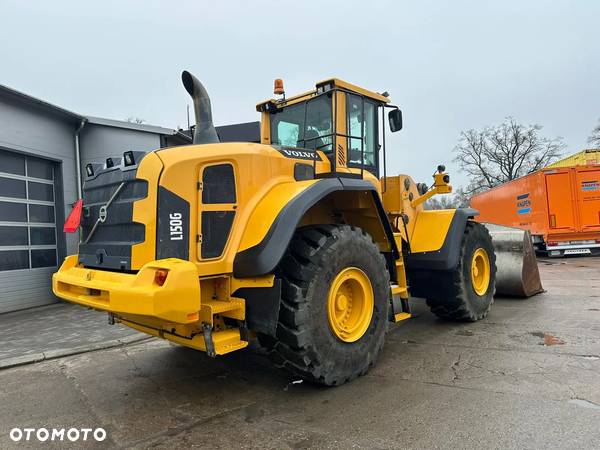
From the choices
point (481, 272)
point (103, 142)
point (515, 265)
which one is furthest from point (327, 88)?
point (103, 142)

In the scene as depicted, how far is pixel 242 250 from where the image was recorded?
3.46 m

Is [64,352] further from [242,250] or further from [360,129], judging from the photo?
[360,129]

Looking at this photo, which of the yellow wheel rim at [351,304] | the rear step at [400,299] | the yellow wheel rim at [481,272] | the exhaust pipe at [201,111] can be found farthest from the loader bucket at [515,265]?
the exhaust pipe at [201,111]

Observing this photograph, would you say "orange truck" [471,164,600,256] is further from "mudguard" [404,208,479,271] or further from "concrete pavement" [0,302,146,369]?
"concrete pavement" [0,302,146,369]

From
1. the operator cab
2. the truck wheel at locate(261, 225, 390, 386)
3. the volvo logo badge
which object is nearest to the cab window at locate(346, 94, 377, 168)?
the operator cab

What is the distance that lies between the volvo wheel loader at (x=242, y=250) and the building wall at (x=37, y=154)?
5.97m

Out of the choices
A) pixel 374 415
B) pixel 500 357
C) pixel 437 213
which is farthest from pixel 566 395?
pixel 437 213

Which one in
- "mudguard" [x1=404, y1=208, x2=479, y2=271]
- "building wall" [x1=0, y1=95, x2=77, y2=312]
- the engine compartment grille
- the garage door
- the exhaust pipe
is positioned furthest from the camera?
the garage door

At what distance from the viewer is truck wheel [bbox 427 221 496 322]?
5730 millimetres

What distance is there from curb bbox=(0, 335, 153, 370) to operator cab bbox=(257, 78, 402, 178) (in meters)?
3.26

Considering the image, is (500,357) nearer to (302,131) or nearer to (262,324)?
(262,324)

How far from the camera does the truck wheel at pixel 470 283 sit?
573 centimetres

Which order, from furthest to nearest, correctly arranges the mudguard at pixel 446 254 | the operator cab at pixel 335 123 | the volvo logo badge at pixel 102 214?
the mudguard at pixel 446 254
the operator cab at pixel 335 123
the volvo logo badge at pixel 102 214

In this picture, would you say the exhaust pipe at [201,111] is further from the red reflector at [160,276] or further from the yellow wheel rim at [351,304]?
the yellow wheel rim at [351,304]
